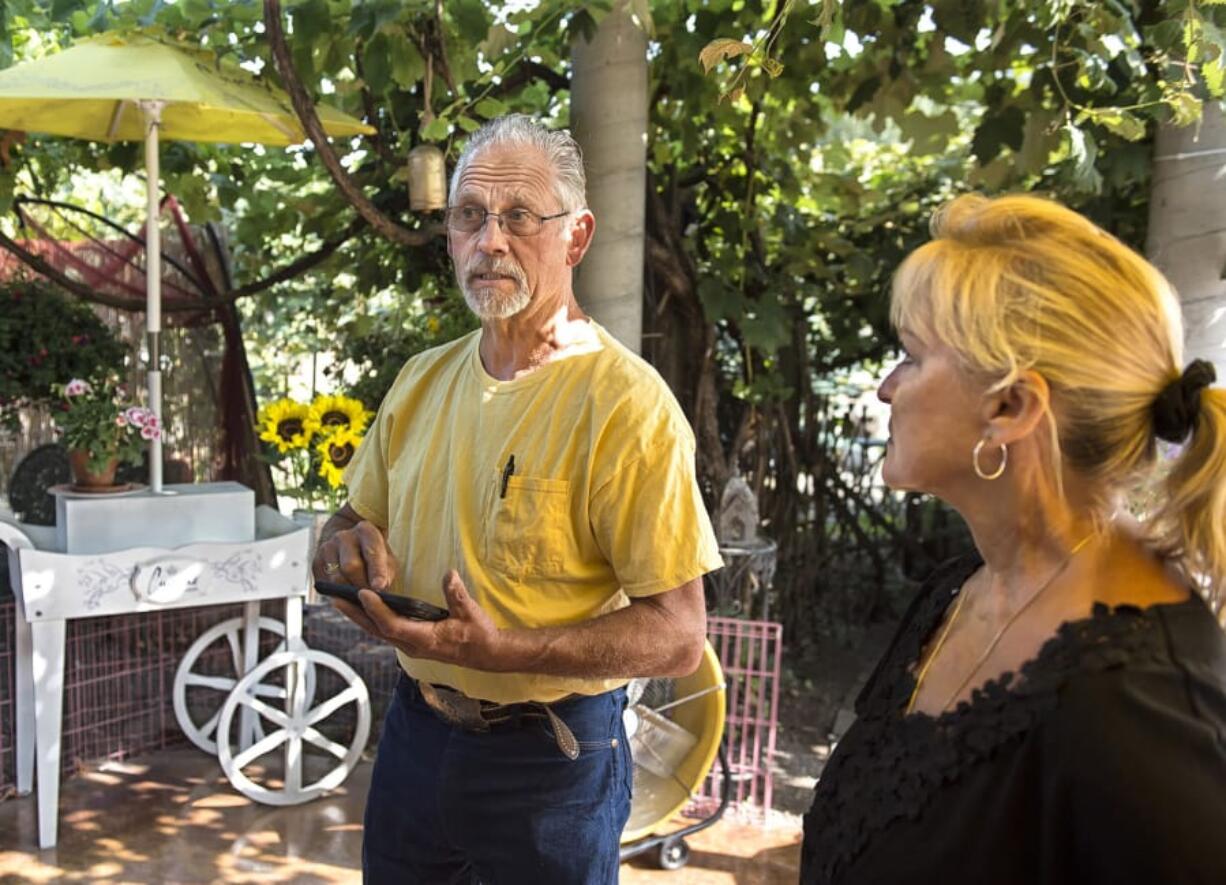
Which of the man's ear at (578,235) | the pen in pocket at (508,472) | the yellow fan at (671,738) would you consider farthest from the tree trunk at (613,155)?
the pen in pocket at (508,472)

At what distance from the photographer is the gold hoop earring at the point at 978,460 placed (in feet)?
3.73

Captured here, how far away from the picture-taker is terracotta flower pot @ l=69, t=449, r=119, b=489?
3566mm

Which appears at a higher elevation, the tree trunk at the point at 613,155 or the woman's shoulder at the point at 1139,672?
the tree trunk at the point at 613,155

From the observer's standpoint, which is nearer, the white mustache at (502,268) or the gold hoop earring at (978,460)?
the gold hoop earring at (978,460)

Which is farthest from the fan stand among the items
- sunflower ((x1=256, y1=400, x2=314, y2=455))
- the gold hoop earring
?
the gold hoop earring

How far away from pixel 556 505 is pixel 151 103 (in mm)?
2540

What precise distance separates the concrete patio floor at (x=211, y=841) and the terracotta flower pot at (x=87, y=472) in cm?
107

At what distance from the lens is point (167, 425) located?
4.98 metres

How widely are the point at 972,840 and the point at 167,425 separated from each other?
4.60 m

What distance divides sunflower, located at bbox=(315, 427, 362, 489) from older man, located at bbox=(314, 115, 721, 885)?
5.93ft

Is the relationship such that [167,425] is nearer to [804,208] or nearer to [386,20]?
[386,20]

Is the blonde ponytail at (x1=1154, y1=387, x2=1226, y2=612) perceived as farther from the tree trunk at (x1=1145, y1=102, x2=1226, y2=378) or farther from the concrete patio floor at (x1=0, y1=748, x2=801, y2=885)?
the concrete patio floor at (x1=0, y1=748, x2=801, y2=885)

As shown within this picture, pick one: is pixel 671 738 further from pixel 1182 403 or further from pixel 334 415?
pixel 1182 403

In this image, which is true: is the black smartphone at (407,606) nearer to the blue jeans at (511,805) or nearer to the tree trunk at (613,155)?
the blue jeans at (511,805)
